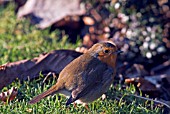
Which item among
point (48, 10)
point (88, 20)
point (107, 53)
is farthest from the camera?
point (48, 10)

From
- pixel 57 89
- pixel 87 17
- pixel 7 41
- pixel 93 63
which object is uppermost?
pixel 87 17

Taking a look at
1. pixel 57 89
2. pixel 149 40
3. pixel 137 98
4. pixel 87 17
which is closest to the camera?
pixel 57 89

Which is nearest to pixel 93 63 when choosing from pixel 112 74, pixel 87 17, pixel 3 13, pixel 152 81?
pixel 112 74

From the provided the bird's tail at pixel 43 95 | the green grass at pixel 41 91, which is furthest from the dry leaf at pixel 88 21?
the bird's tail at pixel 43 95

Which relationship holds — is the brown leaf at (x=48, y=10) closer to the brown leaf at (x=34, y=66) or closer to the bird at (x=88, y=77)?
the brown leaf at (x=34, y=66)

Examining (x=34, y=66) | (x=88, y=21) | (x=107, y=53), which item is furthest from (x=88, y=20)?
(x=107, y=53)

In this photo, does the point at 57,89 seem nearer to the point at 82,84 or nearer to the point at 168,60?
the point at 82,84

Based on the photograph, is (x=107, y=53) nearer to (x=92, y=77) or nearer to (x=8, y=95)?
(x=92, y=77)
